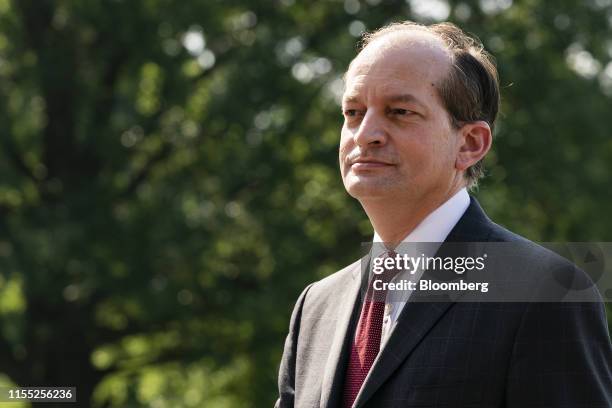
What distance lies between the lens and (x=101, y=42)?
12164mm

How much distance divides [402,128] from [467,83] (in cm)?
29

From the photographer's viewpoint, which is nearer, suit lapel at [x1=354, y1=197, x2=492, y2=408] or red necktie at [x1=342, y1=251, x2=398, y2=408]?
suit lapel at [x1=354, y1=197, x2=492, y2=408]

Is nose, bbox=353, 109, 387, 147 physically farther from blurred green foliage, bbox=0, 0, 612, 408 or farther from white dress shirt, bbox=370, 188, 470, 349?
blurred green foliage, bbox=0, 0, 612, 408

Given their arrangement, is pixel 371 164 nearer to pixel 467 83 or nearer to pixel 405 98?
pixel 405 98

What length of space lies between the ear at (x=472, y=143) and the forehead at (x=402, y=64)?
20 centimetres

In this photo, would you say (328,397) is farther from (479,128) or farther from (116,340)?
(116,340)

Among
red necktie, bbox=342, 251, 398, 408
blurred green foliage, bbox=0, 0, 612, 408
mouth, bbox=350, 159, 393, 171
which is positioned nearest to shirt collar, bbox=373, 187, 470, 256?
red necktie, bbox=342, 251, 398, 408

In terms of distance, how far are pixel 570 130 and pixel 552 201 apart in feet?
3.10

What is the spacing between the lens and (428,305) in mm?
2586

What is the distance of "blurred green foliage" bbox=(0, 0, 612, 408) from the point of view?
11266mm

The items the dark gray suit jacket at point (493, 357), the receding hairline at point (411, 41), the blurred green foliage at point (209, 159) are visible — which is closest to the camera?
the dark gray suit jacket at point (493, 357)

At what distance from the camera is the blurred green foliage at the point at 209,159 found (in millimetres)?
11266

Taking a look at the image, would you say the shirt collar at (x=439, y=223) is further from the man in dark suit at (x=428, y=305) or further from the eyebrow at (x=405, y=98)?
the eyebrow at (x=405, y=98)

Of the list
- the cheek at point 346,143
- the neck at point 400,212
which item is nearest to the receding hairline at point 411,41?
the cheek at point 346,143
